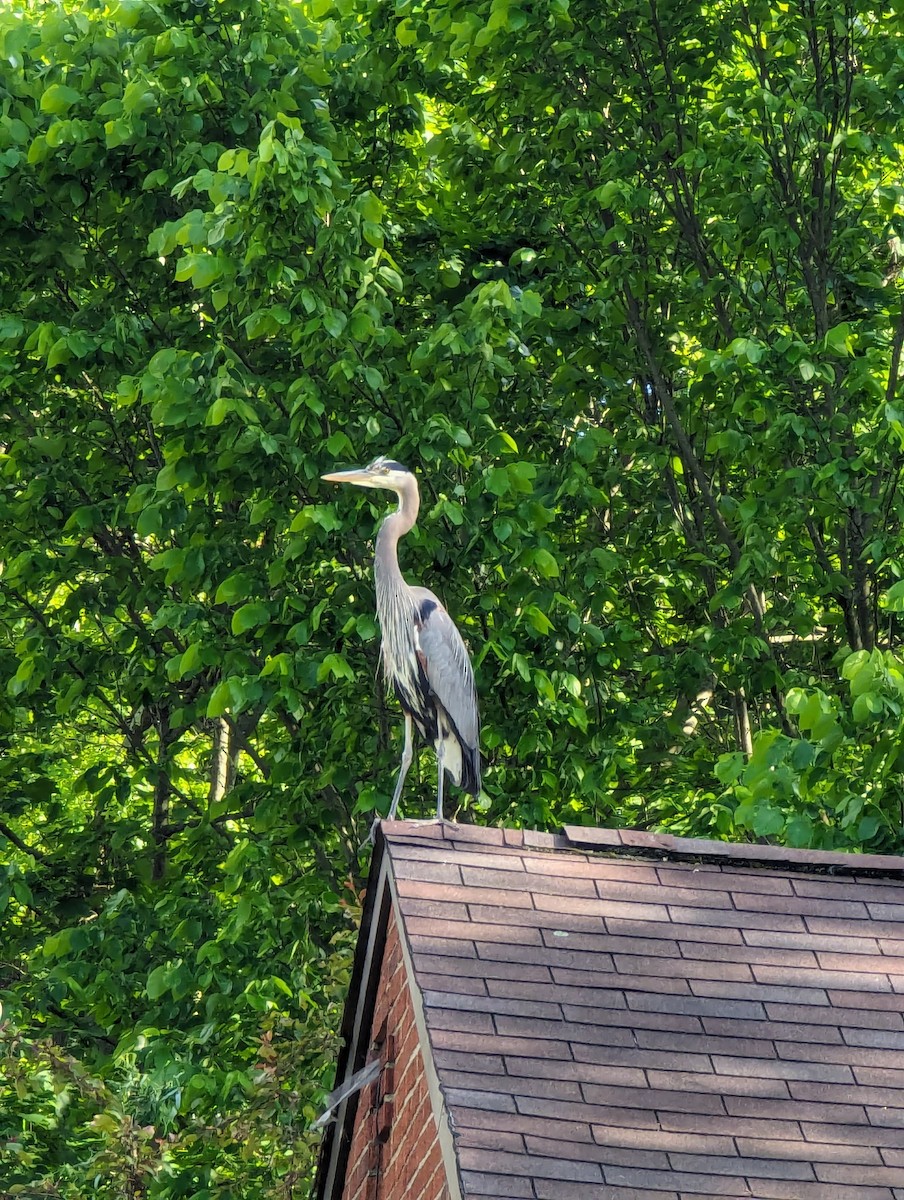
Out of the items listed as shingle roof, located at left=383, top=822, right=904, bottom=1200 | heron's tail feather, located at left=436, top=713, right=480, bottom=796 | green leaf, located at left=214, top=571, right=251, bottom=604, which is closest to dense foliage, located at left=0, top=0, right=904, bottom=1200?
green leaf, located at left=214, top=571, right=251, bottom=604

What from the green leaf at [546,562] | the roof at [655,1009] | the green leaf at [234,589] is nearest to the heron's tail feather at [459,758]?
the roof at [655,1009]

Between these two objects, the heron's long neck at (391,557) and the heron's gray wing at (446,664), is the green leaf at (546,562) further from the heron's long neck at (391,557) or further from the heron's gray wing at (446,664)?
the heron's long neck at (391,557)

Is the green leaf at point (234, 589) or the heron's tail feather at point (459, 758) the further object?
the green leaf at point (234, 589)

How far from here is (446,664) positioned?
7.96 metres

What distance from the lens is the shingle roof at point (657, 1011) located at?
5281 millimetres

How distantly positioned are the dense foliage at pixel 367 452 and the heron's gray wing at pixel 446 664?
160 cm

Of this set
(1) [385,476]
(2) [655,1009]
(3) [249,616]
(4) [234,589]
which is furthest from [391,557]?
(2) [655,1009]

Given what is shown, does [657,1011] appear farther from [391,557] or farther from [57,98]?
[57,98]

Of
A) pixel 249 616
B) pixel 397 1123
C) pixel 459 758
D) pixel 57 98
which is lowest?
pixel 397 1123

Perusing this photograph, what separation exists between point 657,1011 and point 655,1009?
0.01 m

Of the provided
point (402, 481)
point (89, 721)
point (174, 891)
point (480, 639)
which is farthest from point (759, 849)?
point (89, 721)

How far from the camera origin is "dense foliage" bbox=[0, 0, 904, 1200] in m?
10.0

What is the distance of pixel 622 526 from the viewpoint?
513 inches

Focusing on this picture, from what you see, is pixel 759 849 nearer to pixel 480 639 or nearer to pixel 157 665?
pixel 480 639
